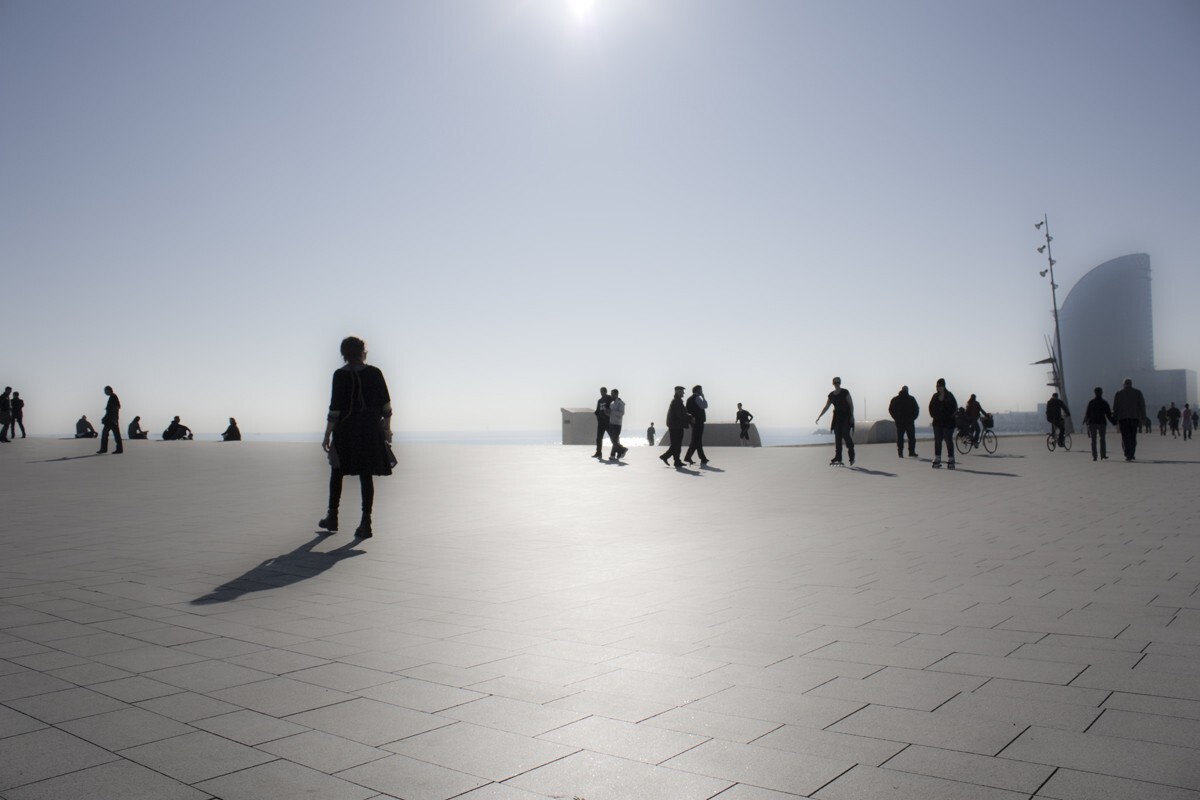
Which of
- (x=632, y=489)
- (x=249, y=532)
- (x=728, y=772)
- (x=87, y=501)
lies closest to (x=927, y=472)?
(x=632, y=489)

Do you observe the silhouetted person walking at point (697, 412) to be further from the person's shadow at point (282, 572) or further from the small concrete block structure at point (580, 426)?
the small concrete block structure at point (580, 426)

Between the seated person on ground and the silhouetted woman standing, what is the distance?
30.5 metres

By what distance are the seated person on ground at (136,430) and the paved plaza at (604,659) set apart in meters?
27.9

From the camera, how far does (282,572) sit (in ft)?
21.7

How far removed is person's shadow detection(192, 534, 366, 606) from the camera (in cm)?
579

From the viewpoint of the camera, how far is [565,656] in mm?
4223

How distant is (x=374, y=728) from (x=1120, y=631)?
378 centimetres

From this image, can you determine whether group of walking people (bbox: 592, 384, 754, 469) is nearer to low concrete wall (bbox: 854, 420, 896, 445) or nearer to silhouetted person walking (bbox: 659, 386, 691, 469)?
silhouetted person walking (bbox: 659, 386, 691, 469)

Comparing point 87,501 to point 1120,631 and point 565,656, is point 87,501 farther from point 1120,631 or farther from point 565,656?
point 1120,631

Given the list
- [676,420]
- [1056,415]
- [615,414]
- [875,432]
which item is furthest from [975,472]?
[875,432]

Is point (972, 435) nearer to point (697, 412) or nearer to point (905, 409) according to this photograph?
point (905, 409)

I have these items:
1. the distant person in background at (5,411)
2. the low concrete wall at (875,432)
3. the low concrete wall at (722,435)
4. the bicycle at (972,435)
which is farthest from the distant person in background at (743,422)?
the distant person in background at (5,411)

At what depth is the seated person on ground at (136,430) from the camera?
3481 cm

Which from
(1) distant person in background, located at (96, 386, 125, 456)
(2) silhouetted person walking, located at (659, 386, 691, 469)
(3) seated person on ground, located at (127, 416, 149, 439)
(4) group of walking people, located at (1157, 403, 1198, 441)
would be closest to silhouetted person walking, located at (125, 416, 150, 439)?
(3) seated person on ground, located at (127, 416, 149, 439)
